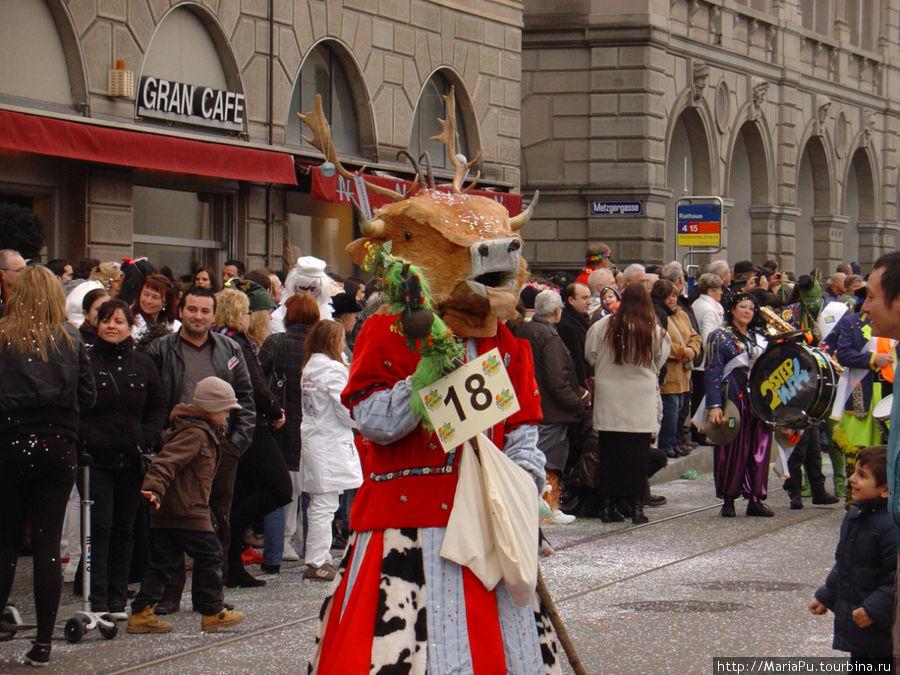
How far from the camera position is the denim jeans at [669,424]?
50.9 feet

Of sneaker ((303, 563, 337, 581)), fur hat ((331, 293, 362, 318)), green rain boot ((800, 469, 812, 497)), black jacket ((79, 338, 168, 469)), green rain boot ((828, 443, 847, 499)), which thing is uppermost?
fur hat ((331, 293, 362, 318))

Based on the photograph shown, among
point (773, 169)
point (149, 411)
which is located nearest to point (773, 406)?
point (149, 411)

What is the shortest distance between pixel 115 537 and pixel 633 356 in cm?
493

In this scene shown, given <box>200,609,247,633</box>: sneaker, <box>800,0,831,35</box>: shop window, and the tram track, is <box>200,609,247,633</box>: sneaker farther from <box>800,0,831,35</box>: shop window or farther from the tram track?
<box>800,0,831,35</box>: shop window

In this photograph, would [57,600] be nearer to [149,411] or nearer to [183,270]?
[149,411]

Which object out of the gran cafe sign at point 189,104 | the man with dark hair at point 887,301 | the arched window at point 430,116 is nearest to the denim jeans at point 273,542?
the man with dark hair at point 887,301

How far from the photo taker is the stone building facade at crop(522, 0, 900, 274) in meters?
29.1

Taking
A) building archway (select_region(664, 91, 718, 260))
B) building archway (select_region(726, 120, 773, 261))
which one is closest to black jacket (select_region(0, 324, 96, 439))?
building archway (select_region(664, 91, 718, 260))

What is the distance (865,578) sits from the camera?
5980 mm

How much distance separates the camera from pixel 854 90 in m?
39.1

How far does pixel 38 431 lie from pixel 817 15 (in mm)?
33624

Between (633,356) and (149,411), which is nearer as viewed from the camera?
(149,411)

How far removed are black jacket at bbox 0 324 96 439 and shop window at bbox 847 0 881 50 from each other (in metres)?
35.2

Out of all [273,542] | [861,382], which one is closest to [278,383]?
[273,542]
